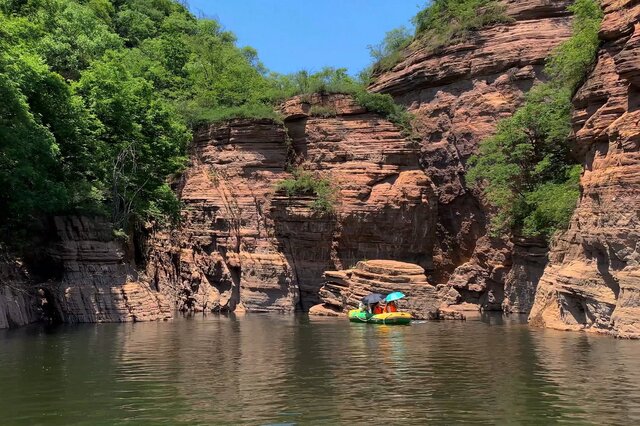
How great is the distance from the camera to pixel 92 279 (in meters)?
29.2

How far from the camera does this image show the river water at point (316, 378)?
37.2 feet

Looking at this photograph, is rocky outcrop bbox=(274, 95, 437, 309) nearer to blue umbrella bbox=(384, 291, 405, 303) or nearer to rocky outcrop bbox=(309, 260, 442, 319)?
rocky outcrop bbox=(309, 260, 442, 319)

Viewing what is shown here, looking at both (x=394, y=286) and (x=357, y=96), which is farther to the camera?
(x=357, y=96)

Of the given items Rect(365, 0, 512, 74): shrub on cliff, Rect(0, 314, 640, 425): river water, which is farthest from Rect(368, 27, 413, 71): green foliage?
Rect(0, 314, 640, 425): river water

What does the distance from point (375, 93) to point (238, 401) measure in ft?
114

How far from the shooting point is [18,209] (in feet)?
89.1

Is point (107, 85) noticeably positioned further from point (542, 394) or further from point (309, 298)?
point (542, 394)

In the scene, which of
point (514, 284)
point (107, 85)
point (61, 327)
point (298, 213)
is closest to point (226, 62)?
point (298, 213)

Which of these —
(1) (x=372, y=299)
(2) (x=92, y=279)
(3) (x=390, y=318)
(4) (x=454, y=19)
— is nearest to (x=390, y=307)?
(1) (x=372, y=299)

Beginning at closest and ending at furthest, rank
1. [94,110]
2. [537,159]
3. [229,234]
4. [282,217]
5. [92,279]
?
[92,279] < [94,110] < [537,159] < [282,217] < [229,234]

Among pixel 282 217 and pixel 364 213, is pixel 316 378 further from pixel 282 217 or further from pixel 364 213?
pixel 282 217

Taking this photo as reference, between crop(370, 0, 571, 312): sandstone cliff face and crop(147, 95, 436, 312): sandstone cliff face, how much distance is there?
184 cm

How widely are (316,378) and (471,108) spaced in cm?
3012

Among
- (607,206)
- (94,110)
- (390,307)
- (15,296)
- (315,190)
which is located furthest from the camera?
(315,190)
